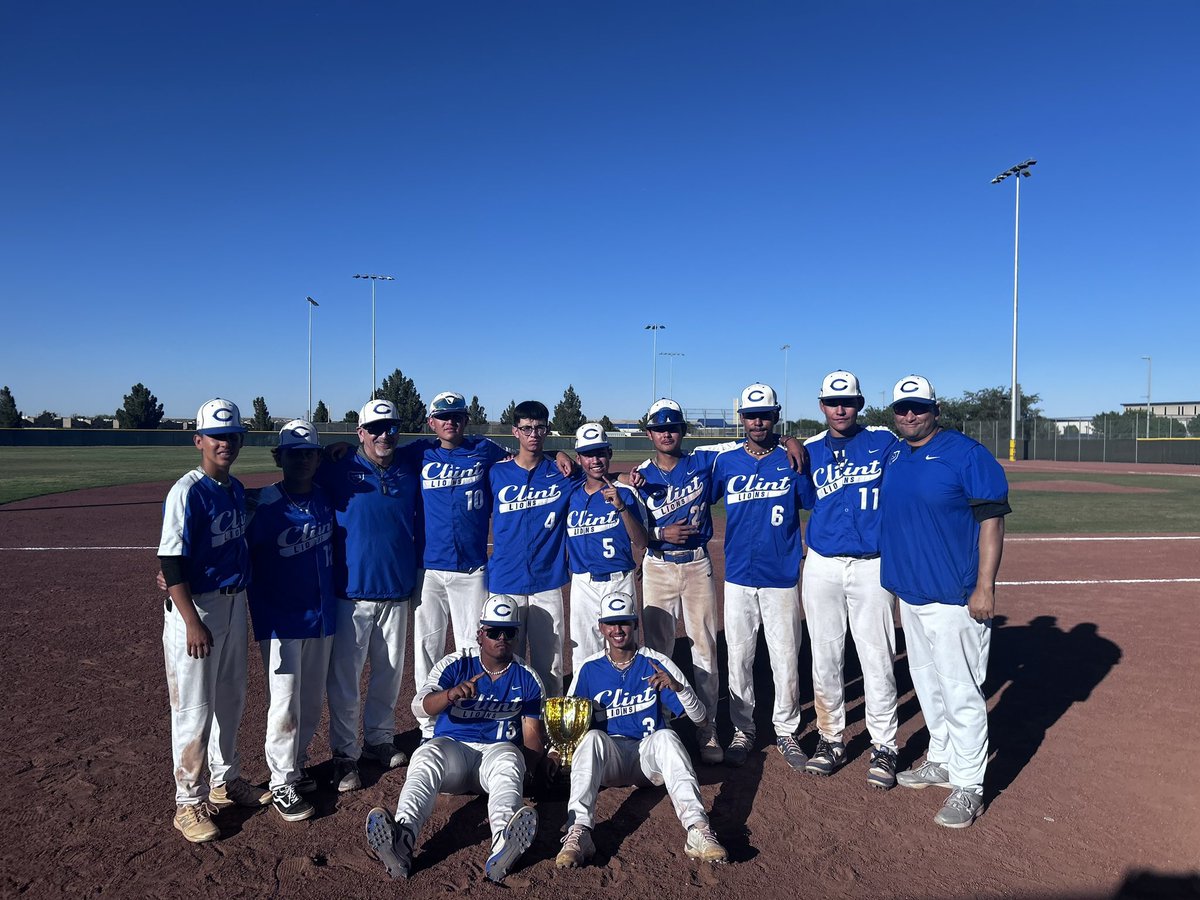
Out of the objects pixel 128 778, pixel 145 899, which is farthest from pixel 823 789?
pixel 128 778

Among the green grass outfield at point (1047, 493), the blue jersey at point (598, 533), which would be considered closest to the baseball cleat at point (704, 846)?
the blue jersey at point (598, 533)

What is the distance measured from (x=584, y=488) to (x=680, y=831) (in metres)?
2.17

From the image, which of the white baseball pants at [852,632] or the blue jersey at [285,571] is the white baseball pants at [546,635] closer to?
the blue jersey at [285,571]

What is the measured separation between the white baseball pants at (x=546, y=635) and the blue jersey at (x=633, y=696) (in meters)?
0.36

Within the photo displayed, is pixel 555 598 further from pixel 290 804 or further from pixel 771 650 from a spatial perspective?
pixel 290 804

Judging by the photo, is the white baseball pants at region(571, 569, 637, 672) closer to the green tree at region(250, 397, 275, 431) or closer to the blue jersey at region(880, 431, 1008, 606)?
the blue jersey at region(880, 431, 1008, 606)

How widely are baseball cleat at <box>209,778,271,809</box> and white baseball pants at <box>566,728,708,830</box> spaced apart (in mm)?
1705

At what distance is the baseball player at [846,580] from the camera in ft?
15.8

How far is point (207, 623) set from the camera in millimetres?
4020

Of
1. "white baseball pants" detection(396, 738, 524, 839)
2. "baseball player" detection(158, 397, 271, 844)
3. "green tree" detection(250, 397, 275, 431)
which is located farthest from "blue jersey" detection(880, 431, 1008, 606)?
"green tree" detection(250, 397, 275, 431)

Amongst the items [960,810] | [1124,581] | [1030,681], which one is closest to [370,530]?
[960,810]

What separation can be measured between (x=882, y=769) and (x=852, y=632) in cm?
80

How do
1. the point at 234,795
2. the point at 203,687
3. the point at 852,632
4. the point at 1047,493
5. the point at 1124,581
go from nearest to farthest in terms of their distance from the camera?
the point at 203,687
the point at 234,795
the point at 852,632
the point at 1124,581
the point at 1047,493

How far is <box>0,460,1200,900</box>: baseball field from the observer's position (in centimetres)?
354
